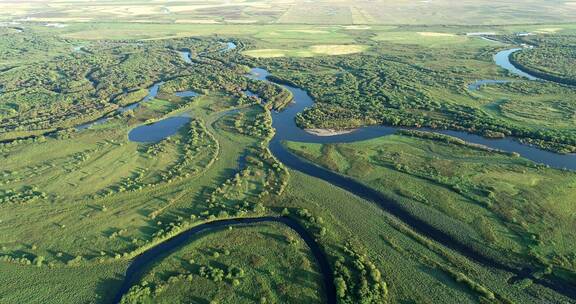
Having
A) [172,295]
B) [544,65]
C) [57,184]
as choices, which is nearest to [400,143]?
[172,295]

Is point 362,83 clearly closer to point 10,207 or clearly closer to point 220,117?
point 220,117

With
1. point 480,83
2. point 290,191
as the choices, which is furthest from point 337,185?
point 480,83

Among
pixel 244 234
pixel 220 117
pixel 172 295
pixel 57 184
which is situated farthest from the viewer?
pixel 220 117

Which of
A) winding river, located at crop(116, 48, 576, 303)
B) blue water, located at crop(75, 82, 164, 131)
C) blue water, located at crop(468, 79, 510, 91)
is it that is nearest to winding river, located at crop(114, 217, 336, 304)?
winding river, located at crop(116, 48, 576, 303)

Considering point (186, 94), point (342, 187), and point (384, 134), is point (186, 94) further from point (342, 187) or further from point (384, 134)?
point (342, 187)

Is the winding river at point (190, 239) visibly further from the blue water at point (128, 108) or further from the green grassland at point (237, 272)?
the blue water at point (128, 108)

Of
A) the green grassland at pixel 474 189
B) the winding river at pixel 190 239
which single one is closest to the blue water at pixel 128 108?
the green grassland at pixel 474 189

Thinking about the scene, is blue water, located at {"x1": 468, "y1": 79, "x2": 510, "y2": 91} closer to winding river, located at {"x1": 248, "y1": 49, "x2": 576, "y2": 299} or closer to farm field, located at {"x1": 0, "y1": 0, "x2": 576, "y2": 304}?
farm field, located at {"x1": 0, "y1": 0, "x2": 576, "y2": 304}
